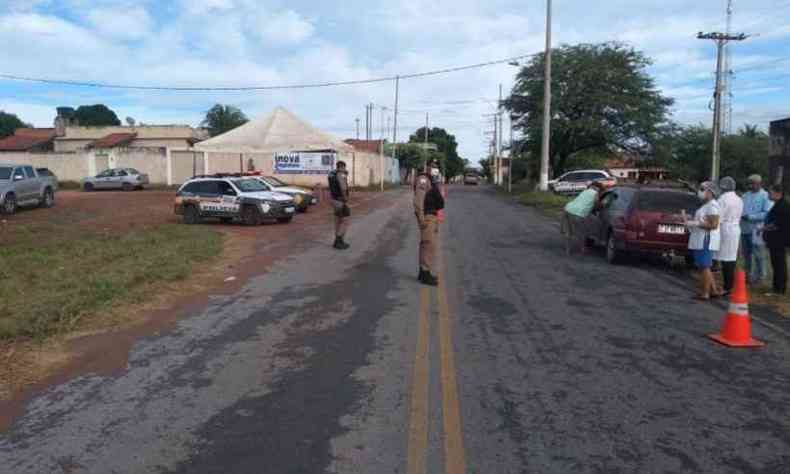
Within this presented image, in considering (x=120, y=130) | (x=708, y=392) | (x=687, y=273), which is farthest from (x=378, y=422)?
(x=120, y=130)

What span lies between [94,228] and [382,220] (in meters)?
8.66

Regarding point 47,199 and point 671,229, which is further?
point 47,199

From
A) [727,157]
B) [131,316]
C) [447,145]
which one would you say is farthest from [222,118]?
[131,316]

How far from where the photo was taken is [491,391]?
5602 millimetres

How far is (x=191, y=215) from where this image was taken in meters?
21.3

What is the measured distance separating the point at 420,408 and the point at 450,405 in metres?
0.24

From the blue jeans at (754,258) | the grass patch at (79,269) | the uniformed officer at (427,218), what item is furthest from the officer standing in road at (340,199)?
the blue jeans at (754,258)

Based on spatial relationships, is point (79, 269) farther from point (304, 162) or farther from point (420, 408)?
point (304, 162)

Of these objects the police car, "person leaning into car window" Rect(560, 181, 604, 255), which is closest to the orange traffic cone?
"person leaning into car window" Rect(560, 181, 604, 255)

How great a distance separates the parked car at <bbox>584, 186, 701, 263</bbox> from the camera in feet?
40.4

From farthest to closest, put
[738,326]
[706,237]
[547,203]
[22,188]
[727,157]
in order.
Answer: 1. [727,157]
2. [547,203]
3. [22,188]
4. [706,237]
5. [738,326]

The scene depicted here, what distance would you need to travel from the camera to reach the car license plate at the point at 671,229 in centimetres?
1227

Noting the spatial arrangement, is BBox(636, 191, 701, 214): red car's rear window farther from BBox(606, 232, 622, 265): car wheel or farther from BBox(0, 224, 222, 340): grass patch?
BBox(0, 224, 222, 340): grass patch

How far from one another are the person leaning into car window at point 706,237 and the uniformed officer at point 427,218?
354 centimetres
